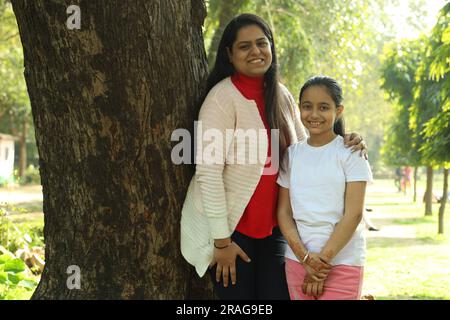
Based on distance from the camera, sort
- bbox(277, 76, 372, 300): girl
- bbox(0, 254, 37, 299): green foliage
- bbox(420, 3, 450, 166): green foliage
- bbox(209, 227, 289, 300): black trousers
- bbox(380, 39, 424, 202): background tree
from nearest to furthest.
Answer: bbox(277, 76, 372, 300): girl < bbox(209, 227, 289, 300): black trousers < bbox(0, 254, 37, 299): green foliage < bbox(420, 3, 450, 166): green foliage < bbox(380, 39, 424, 202): background tree

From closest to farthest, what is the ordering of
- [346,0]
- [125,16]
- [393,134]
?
1. [125,16]
2. [346,0]
3. [393,134]

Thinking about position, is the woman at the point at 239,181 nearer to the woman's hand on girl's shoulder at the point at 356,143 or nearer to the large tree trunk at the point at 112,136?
the woman's hand on girl's shoulder at the point at 356,143

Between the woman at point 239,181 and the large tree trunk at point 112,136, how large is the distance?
0.22 meters

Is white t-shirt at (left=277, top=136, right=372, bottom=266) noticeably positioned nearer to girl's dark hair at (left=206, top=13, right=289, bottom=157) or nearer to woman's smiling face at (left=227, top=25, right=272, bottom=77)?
girl's dark hair at (left=206, top=13, right=289, bottom=157)

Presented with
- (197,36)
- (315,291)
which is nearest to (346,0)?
(197,36)

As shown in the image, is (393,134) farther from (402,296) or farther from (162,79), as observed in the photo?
(162,79)

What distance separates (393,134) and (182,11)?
60.7 feet

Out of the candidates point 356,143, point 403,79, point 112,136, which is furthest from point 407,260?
point 112,136

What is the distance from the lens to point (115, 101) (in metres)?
3.48

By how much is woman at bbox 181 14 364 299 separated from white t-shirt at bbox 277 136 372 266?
0.13 m

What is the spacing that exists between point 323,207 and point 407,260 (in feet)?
32.4

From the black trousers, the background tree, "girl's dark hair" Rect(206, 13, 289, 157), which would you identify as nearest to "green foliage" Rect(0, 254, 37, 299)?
the black trousers

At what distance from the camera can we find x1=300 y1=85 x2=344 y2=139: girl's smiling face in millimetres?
3302

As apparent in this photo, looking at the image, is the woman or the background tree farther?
the background tree
